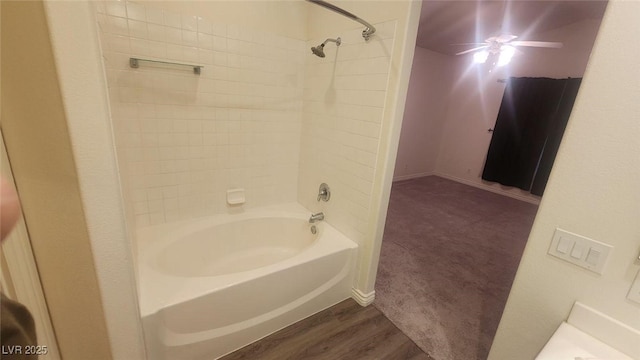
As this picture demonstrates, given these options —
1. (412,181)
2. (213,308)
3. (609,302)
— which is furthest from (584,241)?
(412,181)

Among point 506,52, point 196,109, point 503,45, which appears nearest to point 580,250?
point 196,109

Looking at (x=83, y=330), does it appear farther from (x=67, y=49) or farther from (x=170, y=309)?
(x=67, y=49)

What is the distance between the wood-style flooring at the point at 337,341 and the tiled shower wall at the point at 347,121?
53 centimetres

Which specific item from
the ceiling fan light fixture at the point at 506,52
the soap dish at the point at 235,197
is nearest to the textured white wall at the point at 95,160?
the soap dish at the point at 235,197

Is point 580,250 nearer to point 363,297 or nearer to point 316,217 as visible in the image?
point 363,297

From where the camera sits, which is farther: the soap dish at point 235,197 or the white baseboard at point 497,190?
the white baseboard at point 497,190

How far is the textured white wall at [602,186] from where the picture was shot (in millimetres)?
684

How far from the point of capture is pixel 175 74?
1665mm

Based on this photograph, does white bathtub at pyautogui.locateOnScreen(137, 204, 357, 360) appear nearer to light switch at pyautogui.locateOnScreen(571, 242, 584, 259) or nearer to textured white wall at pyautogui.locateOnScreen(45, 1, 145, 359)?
textured white wall at pyautogui.locateOnScreen(45, 1, 145, 359)

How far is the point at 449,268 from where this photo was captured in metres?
2.29

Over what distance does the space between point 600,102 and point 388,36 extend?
3.30ft

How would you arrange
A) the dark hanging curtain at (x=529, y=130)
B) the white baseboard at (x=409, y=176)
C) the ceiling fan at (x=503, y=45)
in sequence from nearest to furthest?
the ceiling fan at (x=503, y=45) < the dark hanging curtain at (x=529, y=130) < the white baseboard at (x=409, y=176)

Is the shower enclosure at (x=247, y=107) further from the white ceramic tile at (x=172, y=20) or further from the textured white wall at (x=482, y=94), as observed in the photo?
the textured white wall at (x=482, y=94)

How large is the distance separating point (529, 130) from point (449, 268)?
10.5 ft
